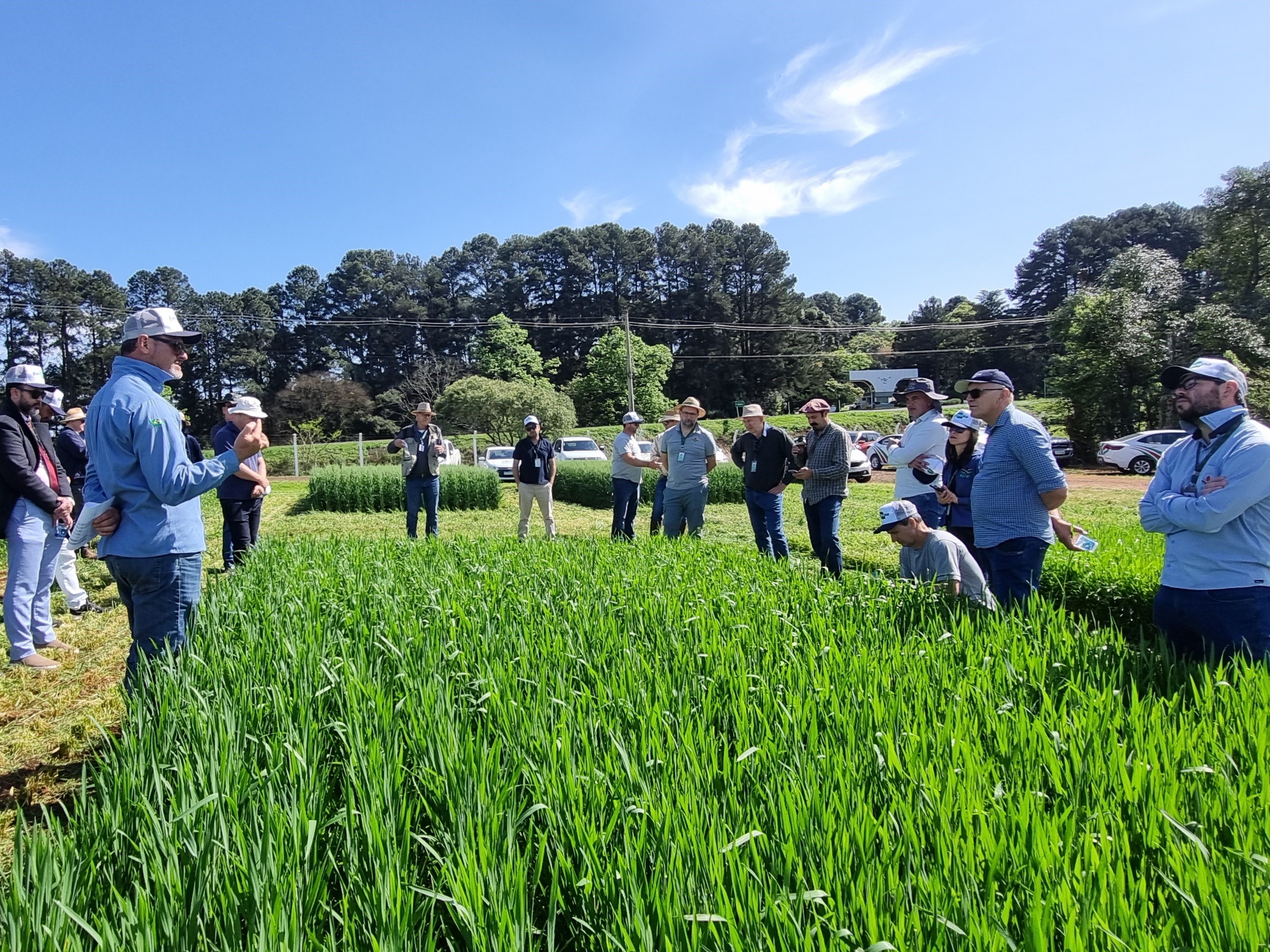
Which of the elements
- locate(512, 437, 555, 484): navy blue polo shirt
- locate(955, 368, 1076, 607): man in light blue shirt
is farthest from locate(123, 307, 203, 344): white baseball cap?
locate(512, 437, 555, 484): navy blue polo shirt

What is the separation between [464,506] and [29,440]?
1061 centimetres

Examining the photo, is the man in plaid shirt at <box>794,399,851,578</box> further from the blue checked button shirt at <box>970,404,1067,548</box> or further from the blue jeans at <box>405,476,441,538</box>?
the blue jeans at <box>405,476,441,538</box>

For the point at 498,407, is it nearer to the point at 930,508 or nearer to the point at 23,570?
the point at 23,570

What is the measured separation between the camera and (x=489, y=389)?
30625mm

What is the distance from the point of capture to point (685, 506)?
23.5ft

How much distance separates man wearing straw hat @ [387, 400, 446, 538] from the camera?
8008mm

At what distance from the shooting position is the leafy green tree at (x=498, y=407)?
100 ft

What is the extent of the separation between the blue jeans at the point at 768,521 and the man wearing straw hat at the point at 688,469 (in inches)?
27.1

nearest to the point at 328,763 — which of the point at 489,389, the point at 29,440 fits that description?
the point at 29,440

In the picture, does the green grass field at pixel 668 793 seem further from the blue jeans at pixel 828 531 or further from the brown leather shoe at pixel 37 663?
the blue jeans at pixel 828 531

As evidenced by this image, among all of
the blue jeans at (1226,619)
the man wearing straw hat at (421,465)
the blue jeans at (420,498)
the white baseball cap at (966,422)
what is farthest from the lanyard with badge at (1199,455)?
the blue jeans at (420,498)

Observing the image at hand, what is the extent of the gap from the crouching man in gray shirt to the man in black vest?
16.8 feet

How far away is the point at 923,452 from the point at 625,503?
3.99m

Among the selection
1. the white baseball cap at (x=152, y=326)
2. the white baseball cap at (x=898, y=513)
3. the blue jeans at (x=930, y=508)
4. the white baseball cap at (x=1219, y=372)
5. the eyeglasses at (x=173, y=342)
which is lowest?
the blue jeans at (x=930, y=508)
